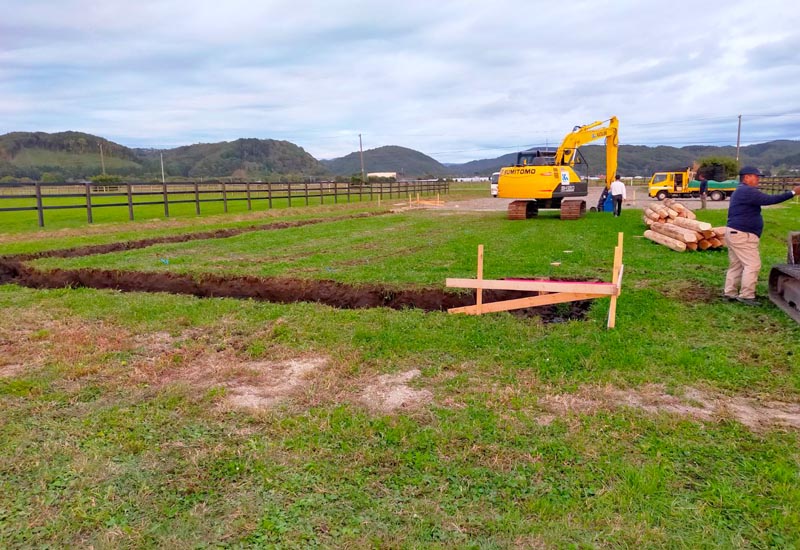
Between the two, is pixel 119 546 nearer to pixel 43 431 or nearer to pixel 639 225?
pixel 43 431

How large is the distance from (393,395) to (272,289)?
4739 mm

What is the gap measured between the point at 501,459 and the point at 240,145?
544 ft

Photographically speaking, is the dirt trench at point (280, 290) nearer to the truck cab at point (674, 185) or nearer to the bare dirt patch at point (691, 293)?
the bare dirt patch at point (691, 293)

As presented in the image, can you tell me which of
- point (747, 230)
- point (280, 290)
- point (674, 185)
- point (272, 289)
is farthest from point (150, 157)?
point (747, 230)

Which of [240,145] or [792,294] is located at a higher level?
[240,145]

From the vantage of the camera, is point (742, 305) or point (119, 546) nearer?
point (119, 546)

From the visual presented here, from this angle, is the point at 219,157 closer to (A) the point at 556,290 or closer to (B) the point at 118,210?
(B) the point at 118,210

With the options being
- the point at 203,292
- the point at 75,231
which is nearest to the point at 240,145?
the point at 75,231

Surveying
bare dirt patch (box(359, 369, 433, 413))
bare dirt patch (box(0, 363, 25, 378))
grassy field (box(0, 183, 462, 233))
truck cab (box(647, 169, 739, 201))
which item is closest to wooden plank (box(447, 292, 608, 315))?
bare dirt patch (box(359, 369, 433, 413))

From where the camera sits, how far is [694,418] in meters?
4.06

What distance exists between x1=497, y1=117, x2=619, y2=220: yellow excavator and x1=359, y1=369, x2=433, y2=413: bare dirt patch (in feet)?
51.0

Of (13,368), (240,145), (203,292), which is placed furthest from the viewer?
(240,145)

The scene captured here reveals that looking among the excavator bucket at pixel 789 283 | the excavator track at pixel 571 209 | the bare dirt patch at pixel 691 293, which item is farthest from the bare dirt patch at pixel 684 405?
the excavator track at pixel 571 209

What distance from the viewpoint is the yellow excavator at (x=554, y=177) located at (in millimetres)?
19312
